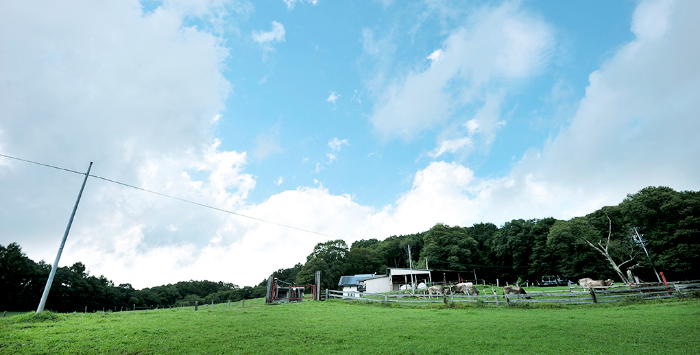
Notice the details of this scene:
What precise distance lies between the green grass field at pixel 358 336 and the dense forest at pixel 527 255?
35.6 metres

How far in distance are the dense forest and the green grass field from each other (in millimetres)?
35575

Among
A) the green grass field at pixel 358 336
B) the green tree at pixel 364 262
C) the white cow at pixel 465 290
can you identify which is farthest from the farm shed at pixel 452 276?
the green grass field at pixel 358 336

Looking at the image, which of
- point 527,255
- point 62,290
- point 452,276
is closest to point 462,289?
point 452,276

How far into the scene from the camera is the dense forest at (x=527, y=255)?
128 feet

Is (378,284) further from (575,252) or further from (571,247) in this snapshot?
(571,247)

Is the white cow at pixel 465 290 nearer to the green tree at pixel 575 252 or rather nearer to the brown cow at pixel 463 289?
the brown cow at pixel 463 289

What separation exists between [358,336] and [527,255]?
216 ft

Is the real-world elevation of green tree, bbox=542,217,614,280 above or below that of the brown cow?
above

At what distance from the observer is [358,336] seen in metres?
11.1

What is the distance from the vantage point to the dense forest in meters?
39.0

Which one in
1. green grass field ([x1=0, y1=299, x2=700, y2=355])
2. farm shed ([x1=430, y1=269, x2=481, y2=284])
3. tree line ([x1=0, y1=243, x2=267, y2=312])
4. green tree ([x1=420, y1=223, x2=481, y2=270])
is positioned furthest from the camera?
green tree ([x1=420, y1=223, x2=481, y2=270])

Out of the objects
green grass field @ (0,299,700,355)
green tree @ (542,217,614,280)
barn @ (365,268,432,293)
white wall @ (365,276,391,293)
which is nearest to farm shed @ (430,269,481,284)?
barn @ (365,268,432,293)

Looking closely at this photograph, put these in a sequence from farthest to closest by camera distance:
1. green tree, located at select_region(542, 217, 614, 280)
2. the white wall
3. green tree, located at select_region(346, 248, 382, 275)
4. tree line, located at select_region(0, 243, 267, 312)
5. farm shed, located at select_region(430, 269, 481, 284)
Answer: green tree, located at select_region(346, 248, 382, 275)
farm shed, located at select_region(430, 269, 481, 284)
green tree, located at select_region(542, 217, 614, 280)
the white wall
tree line, located at select_region(0, 243, 267, 312)

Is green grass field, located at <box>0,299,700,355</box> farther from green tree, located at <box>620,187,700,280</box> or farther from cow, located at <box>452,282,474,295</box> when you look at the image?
green tree, located at <box>620,187,700,280</box>
